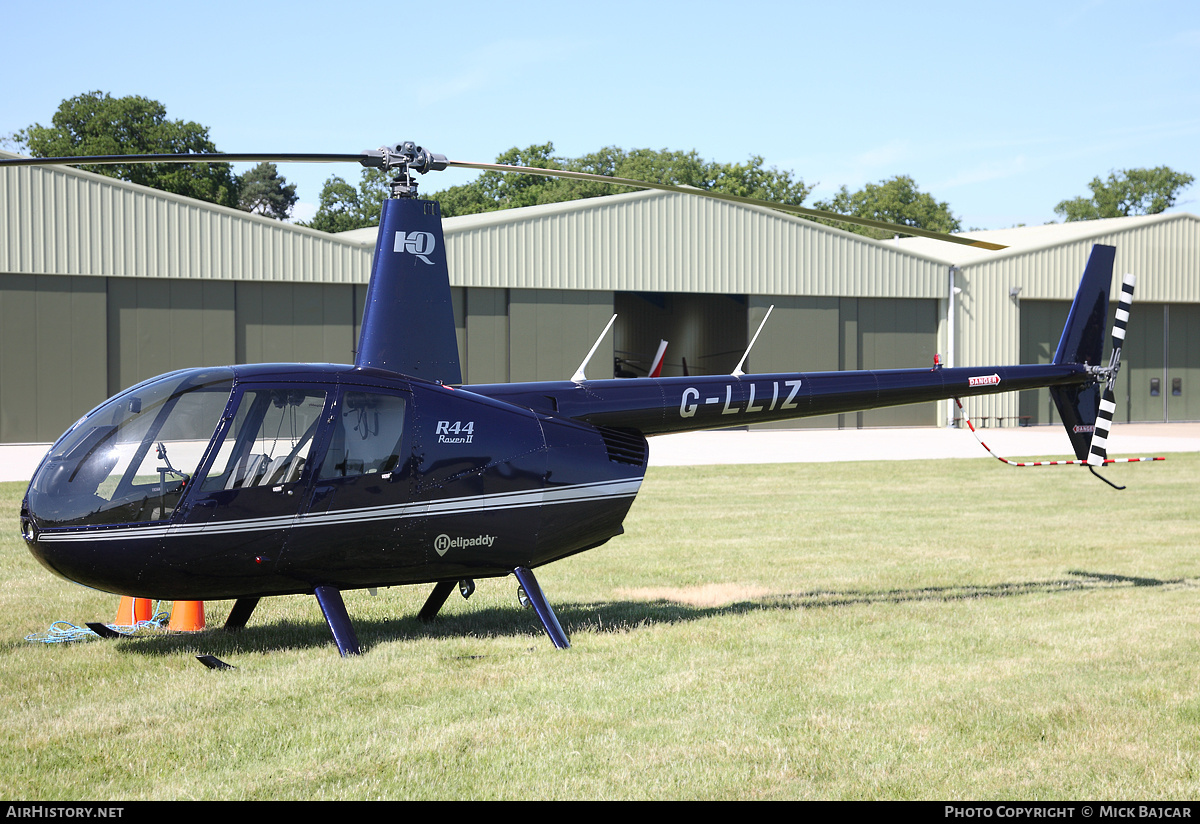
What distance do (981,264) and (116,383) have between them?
26.0 meters

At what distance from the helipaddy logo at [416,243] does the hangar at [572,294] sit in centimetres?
1414

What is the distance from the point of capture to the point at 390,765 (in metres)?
5.01

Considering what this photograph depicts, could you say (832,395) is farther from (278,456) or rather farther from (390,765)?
(390,765)

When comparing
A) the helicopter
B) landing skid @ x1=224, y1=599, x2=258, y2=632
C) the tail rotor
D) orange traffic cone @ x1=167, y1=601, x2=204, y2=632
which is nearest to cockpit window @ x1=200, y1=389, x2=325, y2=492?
the helicopter

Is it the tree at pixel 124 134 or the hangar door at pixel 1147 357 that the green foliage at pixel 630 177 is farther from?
the hangar door at pixel 1147 357

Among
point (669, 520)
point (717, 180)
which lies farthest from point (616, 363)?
point (717, 180)

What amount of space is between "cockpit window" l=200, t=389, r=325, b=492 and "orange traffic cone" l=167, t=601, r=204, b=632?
1868 millimetres

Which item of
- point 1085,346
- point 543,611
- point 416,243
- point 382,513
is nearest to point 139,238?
point 416,243

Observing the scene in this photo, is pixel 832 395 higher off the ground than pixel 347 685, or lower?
higher

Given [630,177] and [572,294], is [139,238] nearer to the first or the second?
[572,294]

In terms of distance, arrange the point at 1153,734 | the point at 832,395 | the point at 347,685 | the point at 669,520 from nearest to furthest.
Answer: the point at 1153,734
the point at 347,685
the point at 832,395
the point at 669,520

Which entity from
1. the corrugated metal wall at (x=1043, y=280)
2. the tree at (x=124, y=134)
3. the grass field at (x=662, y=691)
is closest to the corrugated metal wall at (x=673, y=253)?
the corrugated metal wall at (x=1043, y=280)

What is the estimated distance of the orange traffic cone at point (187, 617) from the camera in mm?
7816

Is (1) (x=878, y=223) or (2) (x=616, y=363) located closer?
(1) (x=878, y=223)
